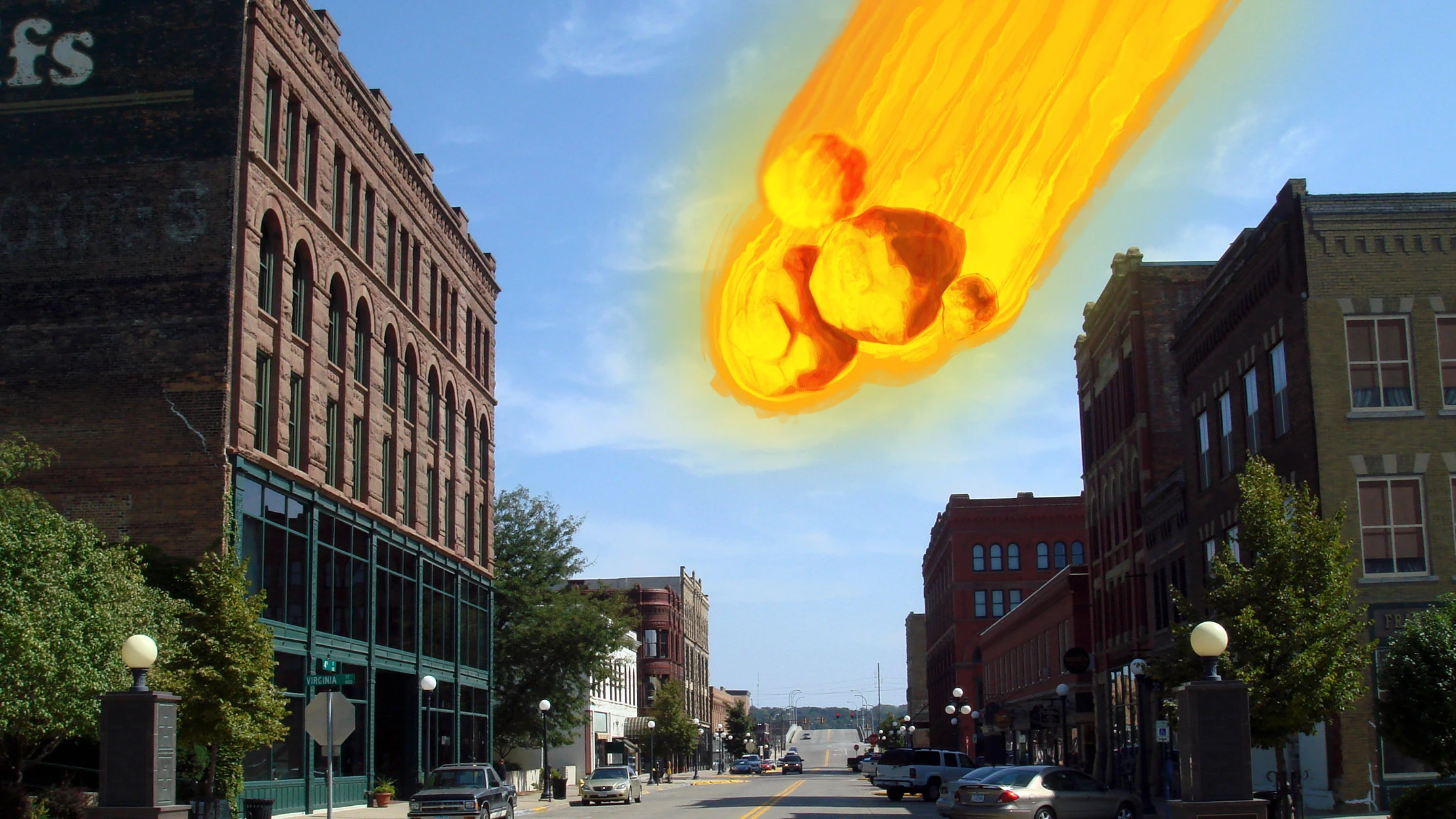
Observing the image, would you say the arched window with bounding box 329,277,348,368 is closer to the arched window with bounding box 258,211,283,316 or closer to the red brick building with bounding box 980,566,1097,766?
the arched window with bounding box 258,211,283,316

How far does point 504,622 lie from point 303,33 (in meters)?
36.2

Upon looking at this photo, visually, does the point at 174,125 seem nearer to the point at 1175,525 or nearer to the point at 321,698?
the point at 321,698

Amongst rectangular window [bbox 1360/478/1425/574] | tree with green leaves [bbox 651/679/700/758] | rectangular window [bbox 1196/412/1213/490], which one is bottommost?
tree with green leaves [bbox 651/679/700/758]

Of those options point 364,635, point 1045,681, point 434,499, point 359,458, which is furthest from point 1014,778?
point 1045,681

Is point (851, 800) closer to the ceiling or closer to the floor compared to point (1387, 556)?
closer to the floor

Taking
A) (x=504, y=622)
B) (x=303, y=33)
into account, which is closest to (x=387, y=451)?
(x=303, y=33)

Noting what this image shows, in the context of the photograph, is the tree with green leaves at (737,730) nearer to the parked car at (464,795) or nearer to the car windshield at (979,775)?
the car windshield at (979,775)

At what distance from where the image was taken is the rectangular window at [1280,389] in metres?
31.5

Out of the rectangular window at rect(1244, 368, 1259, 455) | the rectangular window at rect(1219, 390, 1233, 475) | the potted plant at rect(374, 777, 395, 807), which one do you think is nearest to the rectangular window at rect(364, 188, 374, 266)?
the potted plant at rect(374, 777, 395, 807)

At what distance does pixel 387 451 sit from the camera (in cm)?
4575

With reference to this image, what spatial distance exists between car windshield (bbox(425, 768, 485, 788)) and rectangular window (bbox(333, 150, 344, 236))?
16.5m

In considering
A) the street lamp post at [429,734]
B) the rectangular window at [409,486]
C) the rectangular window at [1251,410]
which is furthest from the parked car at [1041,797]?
the rectangular window at [409,486]

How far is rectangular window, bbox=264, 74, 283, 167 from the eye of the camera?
117 feet

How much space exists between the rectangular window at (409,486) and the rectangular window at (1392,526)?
29991mm
